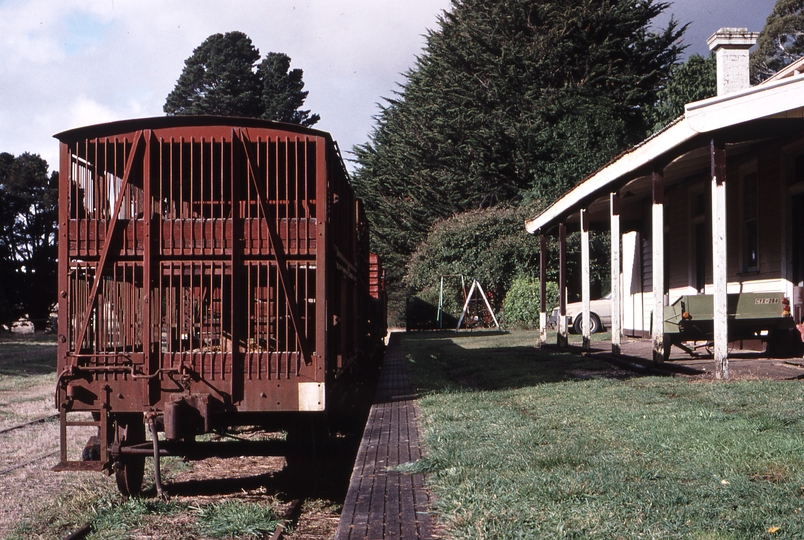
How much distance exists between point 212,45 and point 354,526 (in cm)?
6571

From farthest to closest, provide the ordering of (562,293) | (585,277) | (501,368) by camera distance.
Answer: (562,293), (585,277), (501,368)

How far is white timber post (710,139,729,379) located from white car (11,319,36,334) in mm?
41422

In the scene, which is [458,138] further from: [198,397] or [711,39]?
[198,397]

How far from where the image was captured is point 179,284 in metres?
6.43

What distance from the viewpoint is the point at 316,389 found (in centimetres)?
636

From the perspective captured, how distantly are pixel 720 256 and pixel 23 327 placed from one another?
44.3 m

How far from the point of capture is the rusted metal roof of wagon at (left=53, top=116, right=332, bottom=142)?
6.38 metres

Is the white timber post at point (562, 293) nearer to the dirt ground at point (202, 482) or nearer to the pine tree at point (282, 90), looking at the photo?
the dirt ground at point (202, 482)

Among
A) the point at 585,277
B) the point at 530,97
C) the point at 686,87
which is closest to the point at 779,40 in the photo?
the point at 686,87

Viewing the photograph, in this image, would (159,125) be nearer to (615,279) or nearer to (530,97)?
(615,279)

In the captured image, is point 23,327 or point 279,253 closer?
point 279,253

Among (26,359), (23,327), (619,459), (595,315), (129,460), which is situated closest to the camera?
(619,459)

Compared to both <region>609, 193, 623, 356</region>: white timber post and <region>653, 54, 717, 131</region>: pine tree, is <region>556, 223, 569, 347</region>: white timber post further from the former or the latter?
<region>653, 54, 717, 131</region>: pine tree

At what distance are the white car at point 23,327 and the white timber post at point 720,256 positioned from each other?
41.4 m
